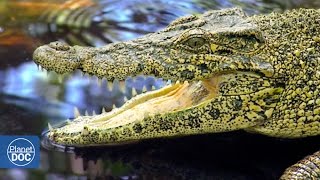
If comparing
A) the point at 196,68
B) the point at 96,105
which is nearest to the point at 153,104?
the point at 196,68

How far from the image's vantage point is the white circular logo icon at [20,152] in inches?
137

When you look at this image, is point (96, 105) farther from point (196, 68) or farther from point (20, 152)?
point (196, 68)

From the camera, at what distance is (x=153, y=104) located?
368cm

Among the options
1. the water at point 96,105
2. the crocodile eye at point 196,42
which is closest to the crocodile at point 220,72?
the crocodile eye at point 196,42

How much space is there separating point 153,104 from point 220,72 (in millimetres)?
472

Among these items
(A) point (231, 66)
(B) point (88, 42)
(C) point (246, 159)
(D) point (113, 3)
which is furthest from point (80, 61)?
(D) point (113, 3)

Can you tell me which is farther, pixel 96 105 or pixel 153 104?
pixel 96 105

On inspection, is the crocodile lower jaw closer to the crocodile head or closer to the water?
the crocodile head

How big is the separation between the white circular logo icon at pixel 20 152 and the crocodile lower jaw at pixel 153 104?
0.77ft

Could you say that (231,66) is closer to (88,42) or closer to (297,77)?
(297,77)

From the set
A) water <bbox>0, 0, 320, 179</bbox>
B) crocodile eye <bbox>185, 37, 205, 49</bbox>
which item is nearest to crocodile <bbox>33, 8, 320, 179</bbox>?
crocodile eye <bbox>185, 37, 205, 49</bbox>

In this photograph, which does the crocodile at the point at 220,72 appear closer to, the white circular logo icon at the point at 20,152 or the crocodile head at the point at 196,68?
the crocodile head at the point at 196,68

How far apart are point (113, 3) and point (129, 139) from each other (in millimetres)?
2314

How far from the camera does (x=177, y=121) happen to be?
347cm
